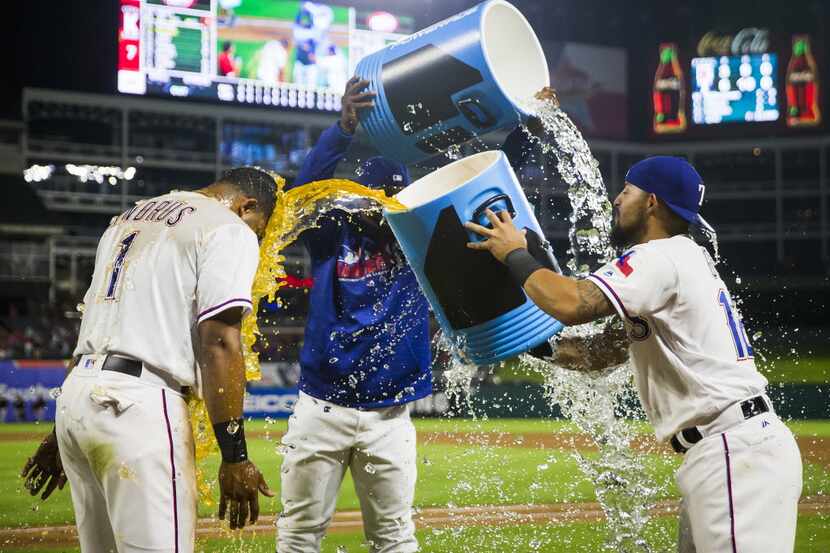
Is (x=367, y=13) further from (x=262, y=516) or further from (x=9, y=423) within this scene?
(x=262, y=516)

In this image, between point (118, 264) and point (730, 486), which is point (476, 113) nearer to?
point (118, 264)

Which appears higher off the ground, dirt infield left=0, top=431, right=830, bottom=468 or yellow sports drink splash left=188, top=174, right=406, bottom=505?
yellow sports drink splash left=188, top=174, right=406, bottom=505

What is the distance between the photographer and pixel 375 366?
4418mm

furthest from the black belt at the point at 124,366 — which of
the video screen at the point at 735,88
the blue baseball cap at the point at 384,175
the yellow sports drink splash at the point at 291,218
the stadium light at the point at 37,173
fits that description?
the video screen at the point at 735,88

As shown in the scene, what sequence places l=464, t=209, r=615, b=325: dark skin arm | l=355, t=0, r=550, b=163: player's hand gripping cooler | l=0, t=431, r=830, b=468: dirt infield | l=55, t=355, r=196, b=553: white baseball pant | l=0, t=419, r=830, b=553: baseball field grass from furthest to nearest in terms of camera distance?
l=0, t=431, r=830, b=468: dirt infield < l=0, t=419, r=830, b=553: baseball field grass < l=355, t=0, r=550, b=163: player's hand gripping cooler < l=464, t=209, r=615, b=325: dark skin arm < l=55, t=355, r=196, b=553: white baseball pant

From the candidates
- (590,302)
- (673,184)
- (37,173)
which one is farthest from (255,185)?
(37,173)

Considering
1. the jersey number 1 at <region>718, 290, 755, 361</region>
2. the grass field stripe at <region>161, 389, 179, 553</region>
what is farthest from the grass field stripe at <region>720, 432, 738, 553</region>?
the grass field stripe at <region>161, 389, 179, 553</region>

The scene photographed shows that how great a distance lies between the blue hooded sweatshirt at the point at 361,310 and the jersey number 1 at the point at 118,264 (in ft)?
4.37

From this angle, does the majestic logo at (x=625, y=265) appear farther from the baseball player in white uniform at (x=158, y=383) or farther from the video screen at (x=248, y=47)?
the video screen at (x=248, y=47)

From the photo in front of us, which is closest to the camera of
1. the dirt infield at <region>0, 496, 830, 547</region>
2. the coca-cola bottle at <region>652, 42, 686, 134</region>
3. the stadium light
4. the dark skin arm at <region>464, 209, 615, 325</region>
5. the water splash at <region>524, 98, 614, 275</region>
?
the dark skin arm at <region>464, 209, 615, 325</region>

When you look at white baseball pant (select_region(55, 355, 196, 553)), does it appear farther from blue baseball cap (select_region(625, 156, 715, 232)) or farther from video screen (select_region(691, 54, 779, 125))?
video screen (select_region(691, 54, 779, 125))

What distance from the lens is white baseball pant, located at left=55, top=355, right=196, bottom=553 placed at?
3014mm

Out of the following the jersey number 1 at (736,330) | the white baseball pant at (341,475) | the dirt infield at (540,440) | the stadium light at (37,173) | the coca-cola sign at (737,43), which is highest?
the coca-cola sign at (737,43)

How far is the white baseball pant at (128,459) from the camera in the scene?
301cm
